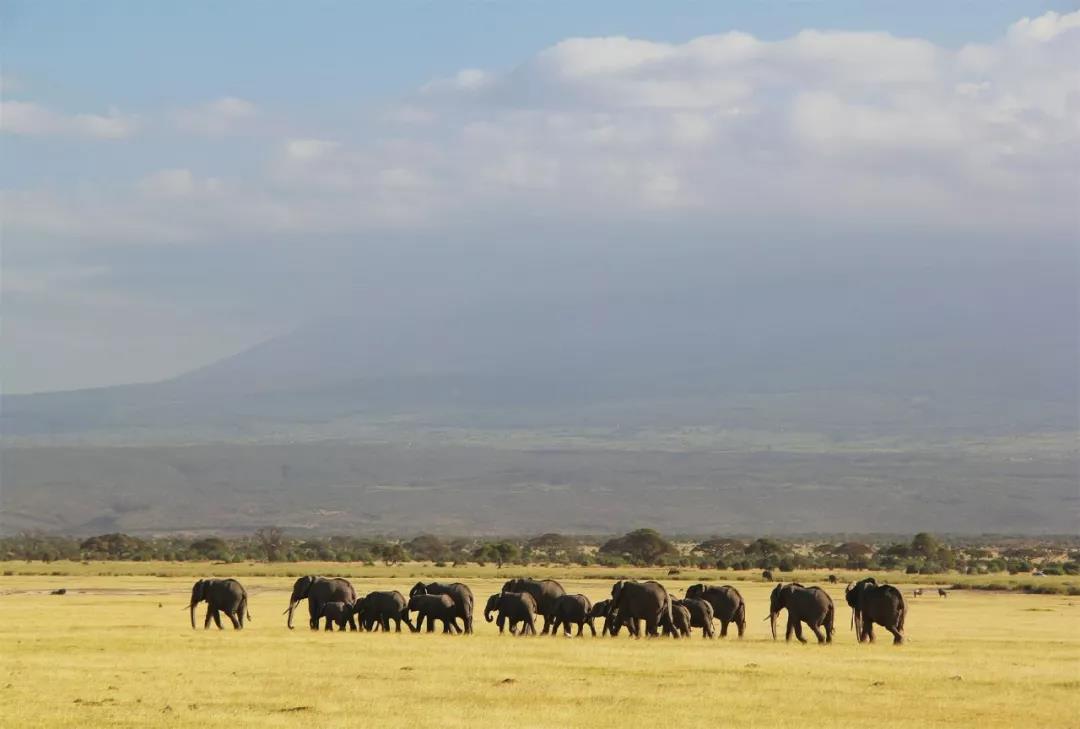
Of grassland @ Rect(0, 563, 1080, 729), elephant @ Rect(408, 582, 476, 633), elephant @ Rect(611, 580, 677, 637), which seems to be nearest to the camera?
grassland @ Rect(0, 563, 1080, 729)

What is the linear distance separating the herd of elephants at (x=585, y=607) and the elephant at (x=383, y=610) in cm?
2

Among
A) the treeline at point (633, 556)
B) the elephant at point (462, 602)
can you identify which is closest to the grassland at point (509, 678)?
the elephant at point (462, 602)

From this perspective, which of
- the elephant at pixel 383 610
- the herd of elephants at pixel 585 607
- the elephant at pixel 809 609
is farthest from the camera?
the elephant at pixel 383 610

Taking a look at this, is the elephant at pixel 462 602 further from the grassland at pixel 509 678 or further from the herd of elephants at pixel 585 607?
the grassland at pixel 509 678

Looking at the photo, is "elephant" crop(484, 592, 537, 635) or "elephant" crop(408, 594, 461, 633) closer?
"elephant" crop(484, 592, 537, 635)

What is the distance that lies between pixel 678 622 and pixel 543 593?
11.9 feet

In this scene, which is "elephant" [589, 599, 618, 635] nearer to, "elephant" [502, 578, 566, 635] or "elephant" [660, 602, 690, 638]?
"elephant" [502, 578, 566, 635]

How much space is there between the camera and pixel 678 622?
41.2 m

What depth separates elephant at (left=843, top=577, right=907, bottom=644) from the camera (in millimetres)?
39594

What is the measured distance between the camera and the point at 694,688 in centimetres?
2998

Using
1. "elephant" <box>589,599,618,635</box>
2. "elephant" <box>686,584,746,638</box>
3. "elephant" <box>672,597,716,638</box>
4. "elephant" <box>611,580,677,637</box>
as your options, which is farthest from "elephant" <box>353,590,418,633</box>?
"elephant" <box>686,584,746,638</box>

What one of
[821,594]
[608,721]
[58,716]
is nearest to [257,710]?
[58,716]

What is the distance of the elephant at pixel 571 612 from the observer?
137 ft

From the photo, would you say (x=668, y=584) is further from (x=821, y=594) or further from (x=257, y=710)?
(x=257, y=710)
